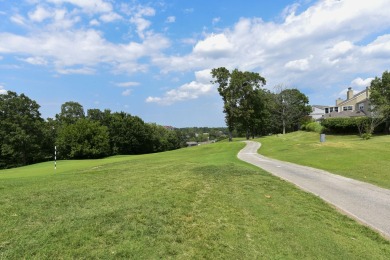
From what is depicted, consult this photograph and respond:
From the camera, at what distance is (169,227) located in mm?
6176

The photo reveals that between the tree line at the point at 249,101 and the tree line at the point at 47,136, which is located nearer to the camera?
the tree line at the point at 47,136

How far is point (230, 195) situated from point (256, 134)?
8873cm

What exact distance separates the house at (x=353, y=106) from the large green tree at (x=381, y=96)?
9610mm

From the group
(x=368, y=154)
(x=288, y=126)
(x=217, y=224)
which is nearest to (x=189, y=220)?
(x=217, y=224)

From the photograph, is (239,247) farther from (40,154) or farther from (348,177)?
(40,154)

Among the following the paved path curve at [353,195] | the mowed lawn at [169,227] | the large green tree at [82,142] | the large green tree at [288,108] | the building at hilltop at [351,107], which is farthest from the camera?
the large green tree at [288,108]

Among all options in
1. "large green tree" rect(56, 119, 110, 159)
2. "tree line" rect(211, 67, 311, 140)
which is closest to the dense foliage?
"tree line" rect(211, 67, 311, 140)

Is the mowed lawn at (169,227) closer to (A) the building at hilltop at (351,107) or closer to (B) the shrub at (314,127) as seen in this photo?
(B) the shrub at (314,127)

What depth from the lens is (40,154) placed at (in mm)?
61906

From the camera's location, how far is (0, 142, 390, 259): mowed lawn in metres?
4.93

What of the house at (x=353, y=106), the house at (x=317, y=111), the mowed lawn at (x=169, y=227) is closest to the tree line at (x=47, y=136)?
the house at (x=353, y=106)

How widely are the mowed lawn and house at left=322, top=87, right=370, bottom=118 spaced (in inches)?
2482

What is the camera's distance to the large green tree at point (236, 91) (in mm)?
63625

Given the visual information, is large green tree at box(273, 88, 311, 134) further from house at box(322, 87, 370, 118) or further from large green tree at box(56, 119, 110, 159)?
large green tree at box(56, 119, 110, 159)
